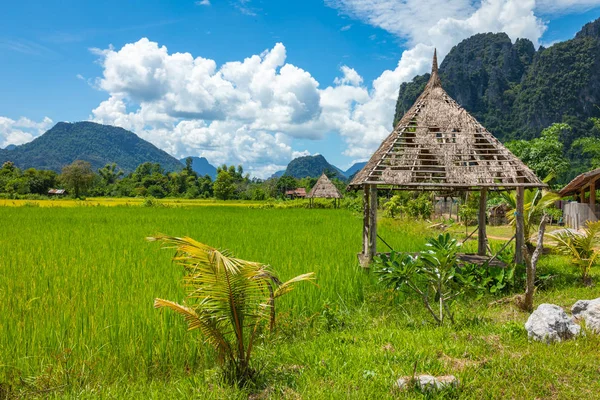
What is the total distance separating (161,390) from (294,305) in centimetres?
186

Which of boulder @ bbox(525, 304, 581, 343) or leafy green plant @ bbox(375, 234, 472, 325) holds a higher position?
leafy green plant @ bbox(375, 234, 472, 325)

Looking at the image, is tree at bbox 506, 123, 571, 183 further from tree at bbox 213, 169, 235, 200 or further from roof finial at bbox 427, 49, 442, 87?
tree at bbox 213, 169, 235, 200

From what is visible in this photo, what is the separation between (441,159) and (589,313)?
107 inches

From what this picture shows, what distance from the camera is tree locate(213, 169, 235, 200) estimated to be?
136 feet

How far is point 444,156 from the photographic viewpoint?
5992 mm

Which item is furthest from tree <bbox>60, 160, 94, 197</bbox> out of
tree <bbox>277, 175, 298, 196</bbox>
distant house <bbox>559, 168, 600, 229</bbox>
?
distant house <bbox>559, 168, 600, 229</bbox>

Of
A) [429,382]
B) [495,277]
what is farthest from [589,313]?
[429,382]

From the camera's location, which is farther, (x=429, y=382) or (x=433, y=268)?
(x=433, y=268)

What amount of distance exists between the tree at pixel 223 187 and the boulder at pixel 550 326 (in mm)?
38835

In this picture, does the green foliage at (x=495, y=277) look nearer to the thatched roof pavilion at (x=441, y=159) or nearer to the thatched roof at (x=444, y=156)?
the thatched roof pavilion at (x=441, y=159)

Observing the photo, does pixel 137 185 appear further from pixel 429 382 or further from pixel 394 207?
pixel 429 382

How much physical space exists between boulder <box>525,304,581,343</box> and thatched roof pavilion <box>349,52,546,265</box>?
2.22 metres

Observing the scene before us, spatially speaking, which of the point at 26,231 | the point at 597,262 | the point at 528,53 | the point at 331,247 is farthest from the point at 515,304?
the point at 528,53

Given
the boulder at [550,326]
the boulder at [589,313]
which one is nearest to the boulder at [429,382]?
the boulder at [550,326]
